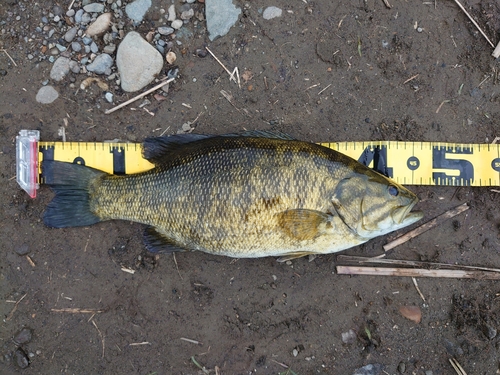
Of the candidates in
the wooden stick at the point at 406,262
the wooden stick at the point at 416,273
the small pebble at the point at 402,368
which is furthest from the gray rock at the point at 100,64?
the small pebble at the point at 402,368

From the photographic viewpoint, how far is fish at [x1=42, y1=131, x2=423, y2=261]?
3.58 meters

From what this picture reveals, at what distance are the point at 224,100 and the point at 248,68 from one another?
44 cm

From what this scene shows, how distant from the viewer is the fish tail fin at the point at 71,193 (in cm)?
395

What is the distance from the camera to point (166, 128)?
4316mm

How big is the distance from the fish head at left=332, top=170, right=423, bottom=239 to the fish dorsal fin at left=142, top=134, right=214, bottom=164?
4.87ft

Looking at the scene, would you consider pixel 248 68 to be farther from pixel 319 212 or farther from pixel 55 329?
pixel 55 329

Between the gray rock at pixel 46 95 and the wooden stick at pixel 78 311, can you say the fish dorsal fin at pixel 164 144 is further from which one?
the wooden stick at pixel 78 311

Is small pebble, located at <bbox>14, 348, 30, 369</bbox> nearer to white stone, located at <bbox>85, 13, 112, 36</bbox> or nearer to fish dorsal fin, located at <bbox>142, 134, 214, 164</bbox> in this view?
fish dorsal fin, located at <bbox>142, 134, 214, 164</bbox>

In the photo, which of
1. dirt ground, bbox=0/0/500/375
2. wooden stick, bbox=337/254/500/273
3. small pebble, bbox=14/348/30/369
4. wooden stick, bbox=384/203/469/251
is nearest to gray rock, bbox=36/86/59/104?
dirt ground, bbox=0/0/500/375

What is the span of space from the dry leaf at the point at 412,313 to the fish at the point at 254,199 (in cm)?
110

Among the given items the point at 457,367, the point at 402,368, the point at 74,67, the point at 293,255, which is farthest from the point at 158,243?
the point at 457,367

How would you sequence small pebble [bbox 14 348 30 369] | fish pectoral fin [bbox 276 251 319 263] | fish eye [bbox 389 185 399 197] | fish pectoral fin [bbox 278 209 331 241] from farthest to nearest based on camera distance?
small pebble [bbox 14 348 30 369] < fish pectoral fin [bbox 276 251 319 263] < fish eye [bbox 389 185 399 197] < fish pectoral fin [bbox 278 209 331 241]

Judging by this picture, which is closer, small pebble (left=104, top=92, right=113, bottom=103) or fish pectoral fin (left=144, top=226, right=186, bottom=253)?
fish pectoral fin (left=144, top=226, right=186, bottom=253)

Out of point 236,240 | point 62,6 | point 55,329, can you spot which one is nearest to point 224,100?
→ point 236,240
